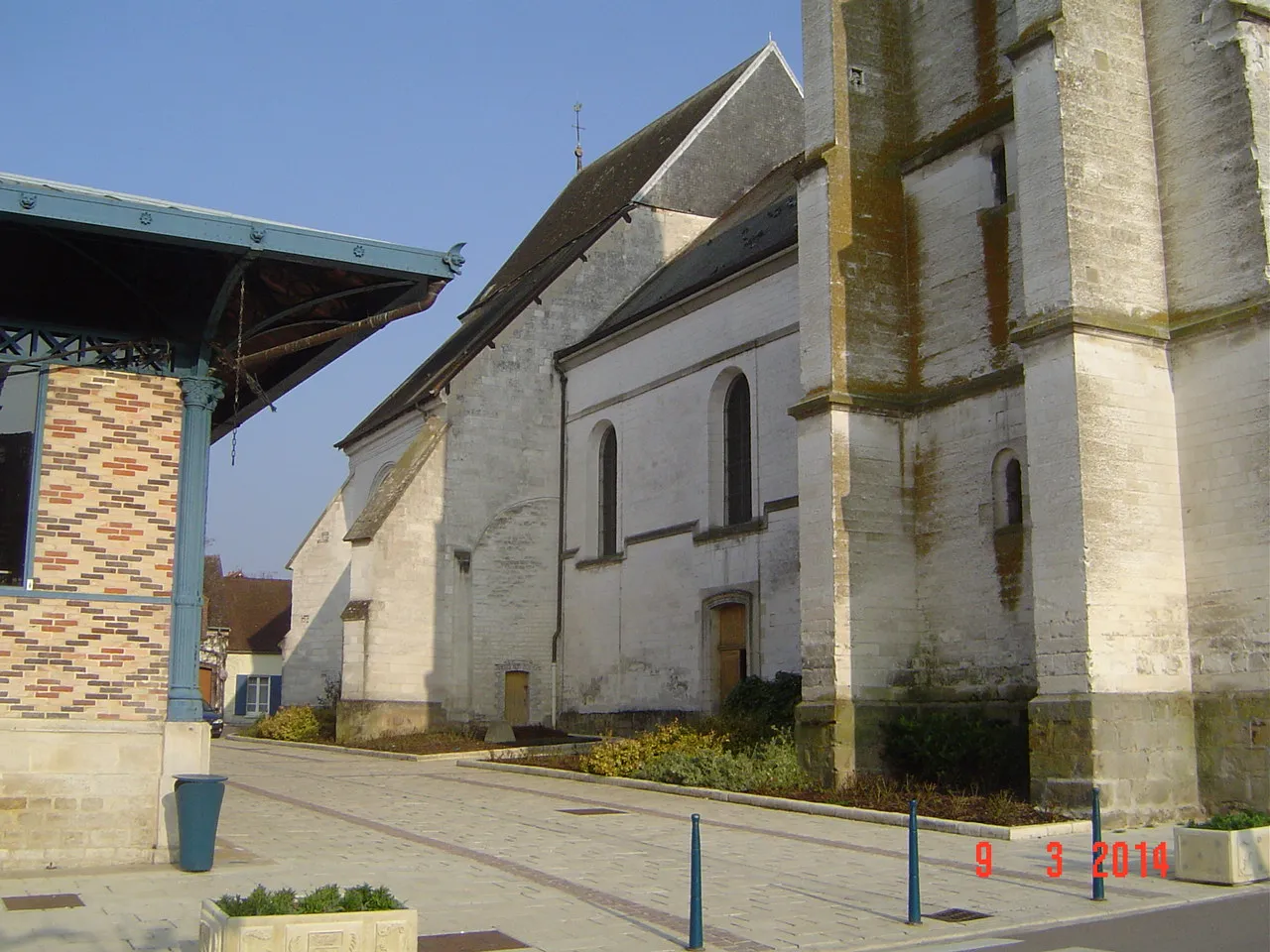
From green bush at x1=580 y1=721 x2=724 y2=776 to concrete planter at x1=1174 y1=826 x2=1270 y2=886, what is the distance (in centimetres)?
829

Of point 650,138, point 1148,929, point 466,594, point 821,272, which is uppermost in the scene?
point 650,138

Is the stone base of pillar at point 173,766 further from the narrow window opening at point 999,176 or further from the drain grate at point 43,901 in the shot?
the narrow window opening at point 999,176

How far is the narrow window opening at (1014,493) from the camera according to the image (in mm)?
15391

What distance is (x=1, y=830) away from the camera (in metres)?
9.73

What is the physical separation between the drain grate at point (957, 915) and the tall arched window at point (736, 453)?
44.7ft

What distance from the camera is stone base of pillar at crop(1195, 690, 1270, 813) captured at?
12758mm

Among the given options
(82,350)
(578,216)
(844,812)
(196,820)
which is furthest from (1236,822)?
(578,216)

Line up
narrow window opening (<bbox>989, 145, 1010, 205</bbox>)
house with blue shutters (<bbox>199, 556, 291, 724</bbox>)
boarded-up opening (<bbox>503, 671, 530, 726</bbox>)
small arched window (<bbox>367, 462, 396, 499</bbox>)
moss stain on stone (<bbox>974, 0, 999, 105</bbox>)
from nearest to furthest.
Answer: narrow window opening (<bbox>989, 145, 1010, 205</bbox>) → moss stain on stone (<bbox>974, 0, 999, 105</bbox>) → boarded-up opening (<bbox>503, 671, 530, 726</bbox>) → small arched window (<bbox>367, 462, 396, 499</bbox>) → house with blue shutters (<bbox>199, 556, 291, 724</bbox>)

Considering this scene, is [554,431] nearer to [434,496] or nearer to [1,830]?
[434,496]

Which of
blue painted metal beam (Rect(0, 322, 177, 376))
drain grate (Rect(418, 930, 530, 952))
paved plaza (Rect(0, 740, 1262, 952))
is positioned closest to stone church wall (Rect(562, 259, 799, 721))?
paved plaza (Rect(0, 740, 1262, 952))

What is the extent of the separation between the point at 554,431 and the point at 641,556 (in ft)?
15.6

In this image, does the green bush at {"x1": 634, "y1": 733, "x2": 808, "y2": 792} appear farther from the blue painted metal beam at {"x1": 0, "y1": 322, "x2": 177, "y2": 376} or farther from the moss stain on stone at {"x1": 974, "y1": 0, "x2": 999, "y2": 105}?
the moss stain on stone at {"x1": 974, "y1": 0, "x2": 999, "y2": 105}

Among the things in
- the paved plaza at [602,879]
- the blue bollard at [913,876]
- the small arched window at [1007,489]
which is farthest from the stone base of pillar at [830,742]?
the blue bollard at [913,876]

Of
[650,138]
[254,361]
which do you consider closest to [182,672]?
[254,361]
